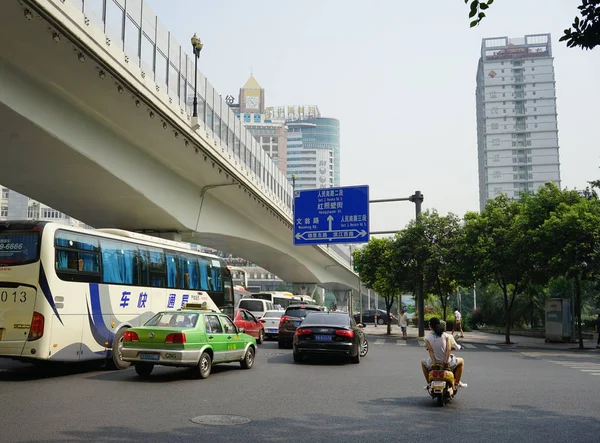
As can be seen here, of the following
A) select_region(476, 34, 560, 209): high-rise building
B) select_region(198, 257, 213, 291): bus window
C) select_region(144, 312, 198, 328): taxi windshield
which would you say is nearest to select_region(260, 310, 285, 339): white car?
select_region(198, 257, 213, 291): bus window

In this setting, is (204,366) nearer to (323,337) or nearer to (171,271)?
(323,337)

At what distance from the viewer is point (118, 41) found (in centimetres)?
1653

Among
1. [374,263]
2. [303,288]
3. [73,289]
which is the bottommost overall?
[73,289]

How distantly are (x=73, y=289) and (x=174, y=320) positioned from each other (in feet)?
7.45

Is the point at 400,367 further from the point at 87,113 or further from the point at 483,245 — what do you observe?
the point at 483,245

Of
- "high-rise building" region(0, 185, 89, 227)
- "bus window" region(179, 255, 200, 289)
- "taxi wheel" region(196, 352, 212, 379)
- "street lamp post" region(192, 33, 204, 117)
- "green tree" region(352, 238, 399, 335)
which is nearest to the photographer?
"taxi wheel" region(196, 352, 212, 379)

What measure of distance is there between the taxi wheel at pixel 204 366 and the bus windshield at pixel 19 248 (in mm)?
3892

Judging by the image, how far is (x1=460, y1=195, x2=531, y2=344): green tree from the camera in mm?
28528

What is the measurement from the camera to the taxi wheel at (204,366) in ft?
40.1

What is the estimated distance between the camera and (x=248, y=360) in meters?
14.5

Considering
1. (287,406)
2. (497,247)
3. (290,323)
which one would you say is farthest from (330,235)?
(287,406)

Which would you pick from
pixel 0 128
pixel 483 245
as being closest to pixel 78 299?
pixel 0 128

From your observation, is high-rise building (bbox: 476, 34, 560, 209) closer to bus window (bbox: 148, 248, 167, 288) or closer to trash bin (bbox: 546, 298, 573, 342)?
trash bin (bbox: 546, 298, 573, 342)

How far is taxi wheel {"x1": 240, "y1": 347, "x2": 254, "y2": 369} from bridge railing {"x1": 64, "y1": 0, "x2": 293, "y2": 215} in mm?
8471
